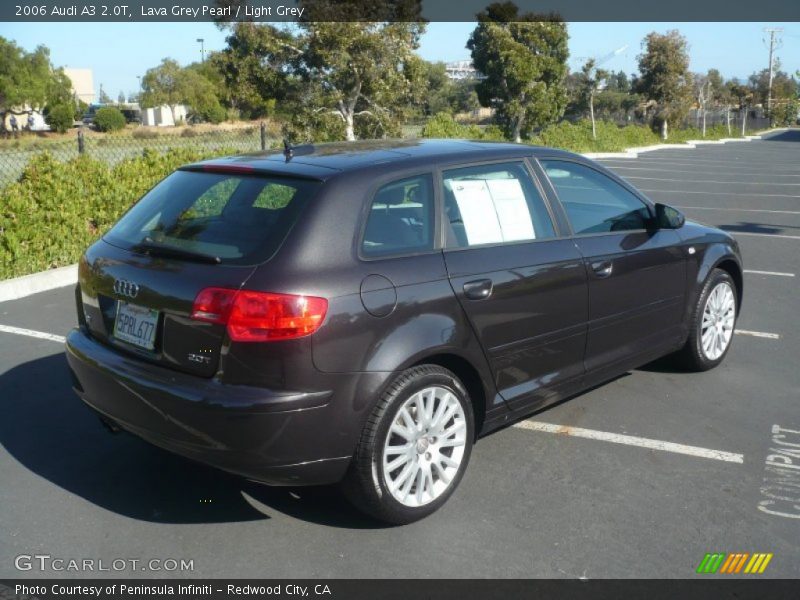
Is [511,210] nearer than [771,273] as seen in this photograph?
Yes

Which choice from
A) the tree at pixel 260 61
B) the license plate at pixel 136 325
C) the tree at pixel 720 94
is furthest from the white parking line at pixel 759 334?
the tree at pixel 720 94

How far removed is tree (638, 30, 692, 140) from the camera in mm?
51750

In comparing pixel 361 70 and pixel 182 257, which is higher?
pixel 361 70

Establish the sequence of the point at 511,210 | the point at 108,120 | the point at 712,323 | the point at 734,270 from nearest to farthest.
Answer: the point at 511,210 → the point at 712,323 → the point at 734,270 → the point at 108,120

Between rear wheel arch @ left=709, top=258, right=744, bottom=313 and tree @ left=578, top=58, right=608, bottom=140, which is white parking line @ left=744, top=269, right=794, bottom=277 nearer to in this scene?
rear wheel arch @ left=709, top=258, right=744, bottom=313

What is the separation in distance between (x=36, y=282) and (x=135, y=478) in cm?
471

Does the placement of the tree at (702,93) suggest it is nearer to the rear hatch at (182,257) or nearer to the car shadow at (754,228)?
the car shadow at (754,228)

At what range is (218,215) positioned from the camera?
4.07 metres

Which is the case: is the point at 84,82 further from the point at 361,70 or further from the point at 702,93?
the point at 361,70

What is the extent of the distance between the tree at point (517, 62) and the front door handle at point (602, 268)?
2789 cm

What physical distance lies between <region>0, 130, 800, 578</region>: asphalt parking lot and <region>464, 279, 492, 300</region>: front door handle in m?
1.01

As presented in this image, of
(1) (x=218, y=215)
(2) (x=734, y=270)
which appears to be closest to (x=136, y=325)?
(1) (x=218, y=215)

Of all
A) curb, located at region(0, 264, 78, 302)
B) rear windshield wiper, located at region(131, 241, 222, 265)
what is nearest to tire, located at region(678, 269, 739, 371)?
rear windshield wiper, located at region(131, 241, 222, 265)

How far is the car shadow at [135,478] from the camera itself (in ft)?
13.4
